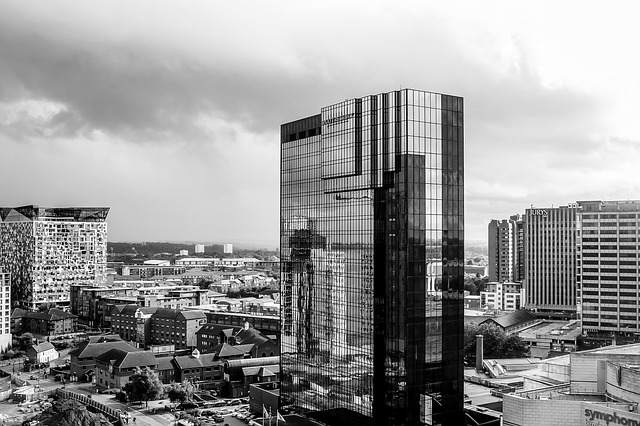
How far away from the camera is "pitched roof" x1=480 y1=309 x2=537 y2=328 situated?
86.3 m

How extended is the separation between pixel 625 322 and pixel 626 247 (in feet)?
28.9

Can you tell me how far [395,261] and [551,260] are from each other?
88.7 metres

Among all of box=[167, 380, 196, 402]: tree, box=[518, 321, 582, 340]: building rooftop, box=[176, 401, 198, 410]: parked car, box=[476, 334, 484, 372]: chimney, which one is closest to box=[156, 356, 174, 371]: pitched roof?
box=[167, 380, 196, 402]: tree

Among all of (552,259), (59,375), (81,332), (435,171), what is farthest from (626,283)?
(81,332)

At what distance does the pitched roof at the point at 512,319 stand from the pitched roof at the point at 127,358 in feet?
135

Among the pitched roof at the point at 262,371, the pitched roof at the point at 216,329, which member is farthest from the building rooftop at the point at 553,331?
the pitched roof at the point at 262,371

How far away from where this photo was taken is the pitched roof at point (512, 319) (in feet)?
283

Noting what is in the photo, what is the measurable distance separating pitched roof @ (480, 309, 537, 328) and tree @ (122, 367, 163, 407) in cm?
4286

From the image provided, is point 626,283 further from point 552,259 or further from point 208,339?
point 208,339

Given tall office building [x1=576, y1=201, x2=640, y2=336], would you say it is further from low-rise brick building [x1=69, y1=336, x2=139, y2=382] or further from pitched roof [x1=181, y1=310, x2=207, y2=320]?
low-rise brick building [x1=69, y1=336, x2=139, y2=382]

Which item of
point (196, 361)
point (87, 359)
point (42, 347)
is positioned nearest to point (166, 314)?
point (42, 347)

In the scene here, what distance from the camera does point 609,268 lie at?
7956cm

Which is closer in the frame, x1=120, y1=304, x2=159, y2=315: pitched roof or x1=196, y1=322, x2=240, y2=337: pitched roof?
x1=196, y1=322, x2=240, y2=337: pitched roof

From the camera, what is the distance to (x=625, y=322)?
78.1 meters
